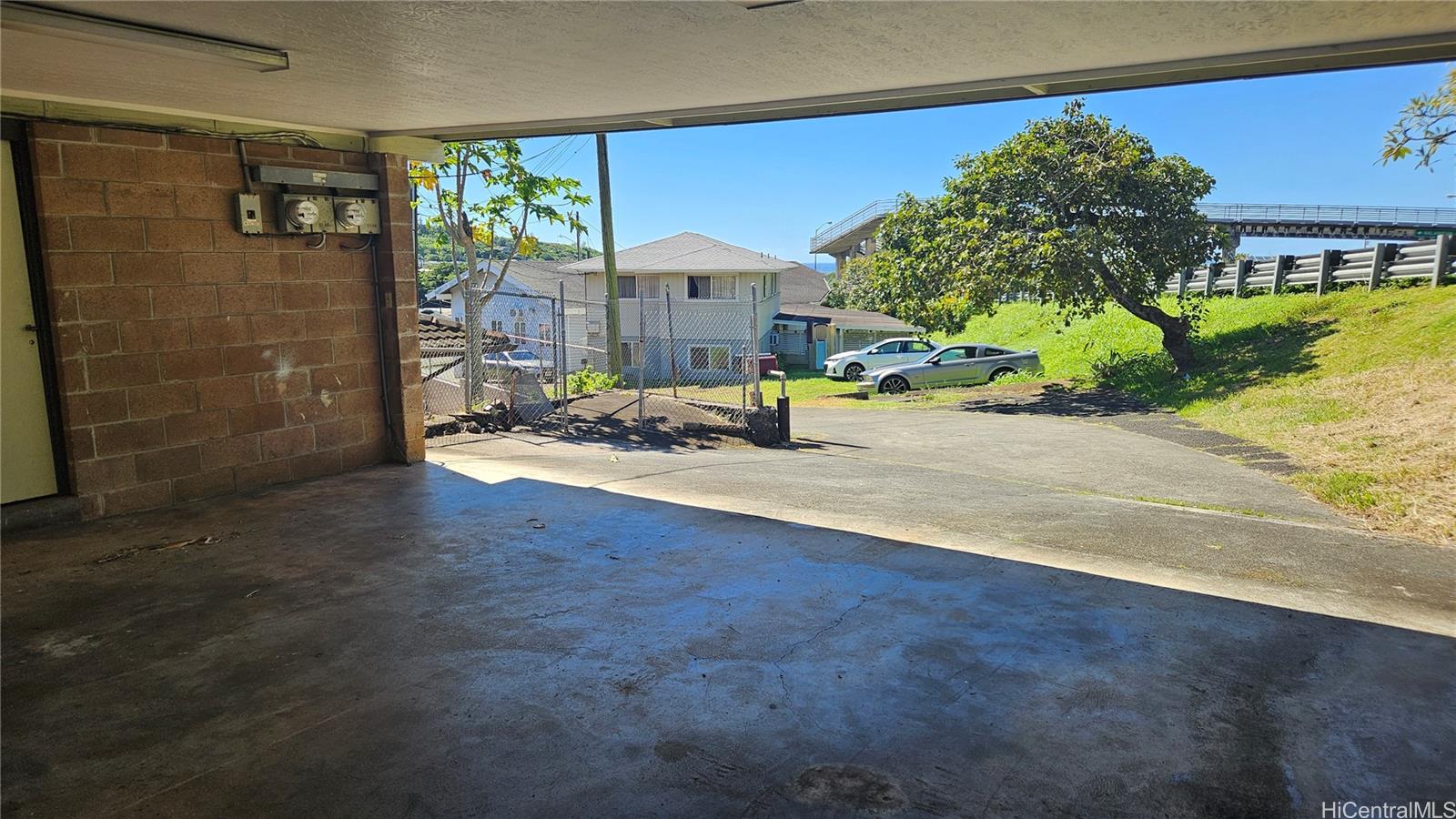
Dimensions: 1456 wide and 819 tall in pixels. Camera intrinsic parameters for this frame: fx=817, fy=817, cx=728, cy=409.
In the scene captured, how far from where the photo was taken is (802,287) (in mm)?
51875

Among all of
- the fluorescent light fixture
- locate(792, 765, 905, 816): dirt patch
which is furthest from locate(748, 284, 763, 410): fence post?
locate(792, 765, 905, 816): dirt patch

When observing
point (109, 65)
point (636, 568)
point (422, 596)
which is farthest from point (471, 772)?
point (109, 65)

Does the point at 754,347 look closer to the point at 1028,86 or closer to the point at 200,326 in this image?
the point at 1028,86

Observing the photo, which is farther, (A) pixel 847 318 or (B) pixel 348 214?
(A) pixel 847 318

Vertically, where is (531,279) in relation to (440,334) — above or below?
above

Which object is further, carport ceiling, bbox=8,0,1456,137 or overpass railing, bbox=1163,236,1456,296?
overpass railing, bbox=1163,236,1456,296

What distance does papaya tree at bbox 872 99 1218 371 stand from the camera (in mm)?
17328

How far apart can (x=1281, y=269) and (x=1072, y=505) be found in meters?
17.5

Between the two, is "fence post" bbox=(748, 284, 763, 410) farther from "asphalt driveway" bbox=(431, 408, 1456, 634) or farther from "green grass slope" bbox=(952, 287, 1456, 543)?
"green grass slope" bbox=(952, 287, 1456, 543)

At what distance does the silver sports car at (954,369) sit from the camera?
73.8ft

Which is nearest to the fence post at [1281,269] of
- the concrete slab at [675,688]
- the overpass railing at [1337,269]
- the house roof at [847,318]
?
the overpass railing at [1337,269]

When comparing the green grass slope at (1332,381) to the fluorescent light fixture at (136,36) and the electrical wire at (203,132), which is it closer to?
the fluorescent light fixture at (136,36)

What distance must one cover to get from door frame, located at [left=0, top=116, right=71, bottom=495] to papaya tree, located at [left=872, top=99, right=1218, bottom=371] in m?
16.1

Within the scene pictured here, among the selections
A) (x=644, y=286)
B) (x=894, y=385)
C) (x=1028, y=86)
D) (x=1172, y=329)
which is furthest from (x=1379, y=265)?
(x=644, y=286)
